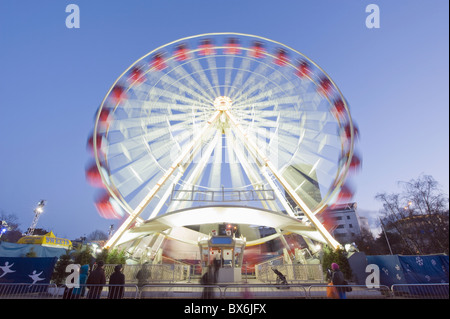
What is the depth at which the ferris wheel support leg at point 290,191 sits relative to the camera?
35.3 ft

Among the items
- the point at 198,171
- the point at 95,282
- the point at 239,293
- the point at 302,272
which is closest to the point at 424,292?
the point at 302,272

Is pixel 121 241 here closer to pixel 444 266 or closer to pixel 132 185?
pixel 132 185

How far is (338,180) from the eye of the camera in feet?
42.3

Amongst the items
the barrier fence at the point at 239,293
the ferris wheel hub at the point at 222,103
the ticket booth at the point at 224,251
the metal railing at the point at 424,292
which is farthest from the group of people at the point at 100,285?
the ferris wheel hub at the point at 222,103

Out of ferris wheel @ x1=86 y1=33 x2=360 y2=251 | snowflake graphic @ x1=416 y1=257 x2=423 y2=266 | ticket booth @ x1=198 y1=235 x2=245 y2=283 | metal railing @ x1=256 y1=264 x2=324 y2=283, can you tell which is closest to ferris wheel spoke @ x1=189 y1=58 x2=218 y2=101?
ferris wheel @ x1=86 y1=33 x2=360 y2=251

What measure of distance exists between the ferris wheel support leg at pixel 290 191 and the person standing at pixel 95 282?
28.8 feet

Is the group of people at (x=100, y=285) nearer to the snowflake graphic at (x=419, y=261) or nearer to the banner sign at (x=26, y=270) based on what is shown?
the banner sign at (x=26, y=270)

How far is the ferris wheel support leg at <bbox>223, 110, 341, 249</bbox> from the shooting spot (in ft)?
35.3

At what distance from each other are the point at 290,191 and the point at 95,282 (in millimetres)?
9008

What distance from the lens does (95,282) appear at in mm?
5855

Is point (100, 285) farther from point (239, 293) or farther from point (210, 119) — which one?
point (210, 119)
